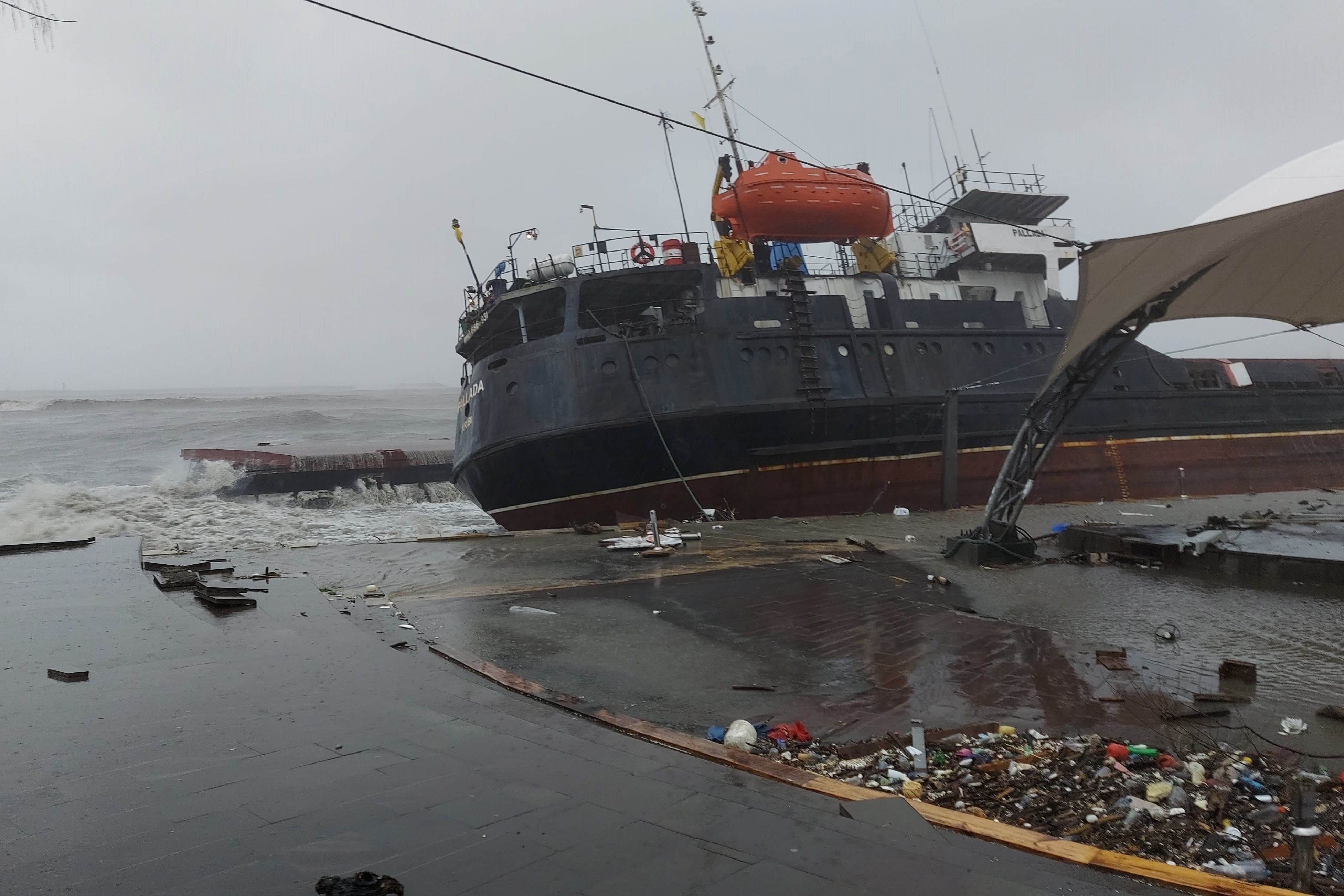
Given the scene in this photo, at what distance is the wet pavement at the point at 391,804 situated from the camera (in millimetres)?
2160

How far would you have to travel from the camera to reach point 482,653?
5348 millimetres

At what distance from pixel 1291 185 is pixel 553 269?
11797 mm

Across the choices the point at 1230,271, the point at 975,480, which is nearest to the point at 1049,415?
the point at 1230,271

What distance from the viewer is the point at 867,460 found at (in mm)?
15945

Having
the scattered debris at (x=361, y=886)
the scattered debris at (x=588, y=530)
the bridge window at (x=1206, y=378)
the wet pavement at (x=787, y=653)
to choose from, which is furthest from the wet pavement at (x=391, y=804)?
the bridge window at (x=1206, y=378)

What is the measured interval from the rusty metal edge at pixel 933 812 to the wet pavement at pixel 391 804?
0.18 feet

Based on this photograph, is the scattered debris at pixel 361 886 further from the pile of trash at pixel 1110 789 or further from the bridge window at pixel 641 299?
the bridge window at pixel 641 299

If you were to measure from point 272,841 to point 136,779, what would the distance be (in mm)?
879

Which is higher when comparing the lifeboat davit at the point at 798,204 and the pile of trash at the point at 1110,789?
the lifeboat davit at the point at 798,204

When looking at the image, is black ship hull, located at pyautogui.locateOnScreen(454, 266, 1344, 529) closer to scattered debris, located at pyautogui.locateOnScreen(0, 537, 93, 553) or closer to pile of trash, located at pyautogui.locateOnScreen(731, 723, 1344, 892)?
scattered debris, located at pyautogui.locateOnScreen(0, 537, 93, 553)

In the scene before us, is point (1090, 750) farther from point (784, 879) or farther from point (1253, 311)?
point (1253, 311)

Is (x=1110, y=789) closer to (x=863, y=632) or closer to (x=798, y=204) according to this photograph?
(x=863, y=632)

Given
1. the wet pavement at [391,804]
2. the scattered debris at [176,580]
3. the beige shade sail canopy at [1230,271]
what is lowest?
the wet pavement at [391,804]

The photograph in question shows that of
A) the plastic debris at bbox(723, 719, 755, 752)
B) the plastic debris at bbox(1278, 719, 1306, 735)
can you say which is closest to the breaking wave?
the plastic debris at bbox(723, 719, 755, 752)
